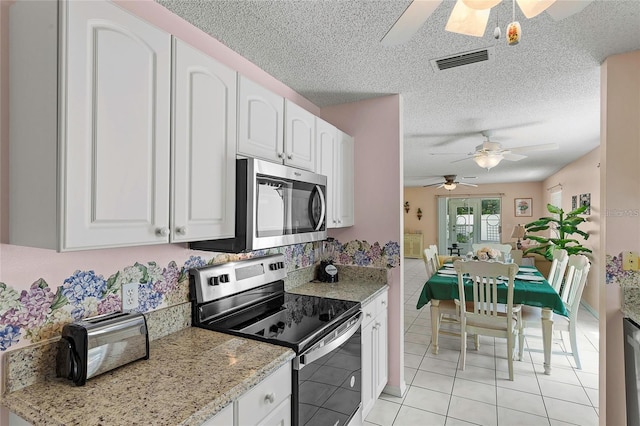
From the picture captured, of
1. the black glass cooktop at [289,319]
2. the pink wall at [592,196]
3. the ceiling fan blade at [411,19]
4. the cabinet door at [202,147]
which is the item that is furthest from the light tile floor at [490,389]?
the ceiling fan blade at [411,19]

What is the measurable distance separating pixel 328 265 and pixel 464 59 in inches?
66.8

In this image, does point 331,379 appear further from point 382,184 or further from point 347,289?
point 382,184

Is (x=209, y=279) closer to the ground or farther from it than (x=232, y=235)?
closer to the ground

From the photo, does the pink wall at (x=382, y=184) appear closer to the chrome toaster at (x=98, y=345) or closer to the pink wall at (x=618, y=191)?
the pink wall at (x=618, y=191)

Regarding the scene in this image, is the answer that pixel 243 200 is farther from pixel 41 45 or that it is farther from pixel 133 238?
pixel 41 45

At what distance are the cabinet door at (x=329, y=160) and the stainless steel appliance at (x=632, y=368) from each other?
1.72 metres

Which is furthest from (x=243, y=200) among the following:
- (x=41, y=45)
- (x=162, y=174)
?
(x=41, y=45)

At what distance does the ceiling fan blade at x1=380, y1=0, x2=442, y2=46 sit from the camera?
1.00 metres

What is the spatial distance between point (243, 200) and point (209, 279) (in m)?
0.49

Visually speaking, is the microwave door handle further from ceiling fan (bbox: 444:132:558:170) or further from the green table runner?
ceiling fan (bbox: 444:132:558:170)

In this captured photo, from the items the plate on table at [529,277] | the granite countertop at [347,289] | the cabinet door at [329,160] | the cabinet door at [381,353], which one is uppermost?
the cabinet door at [329,160]

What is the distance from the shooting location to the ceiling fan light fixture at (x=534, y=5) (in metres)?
0.96

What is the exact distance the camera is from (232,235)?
1541 mm

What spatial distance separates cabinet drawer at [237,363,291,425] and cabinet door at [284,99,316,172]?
1116mm
